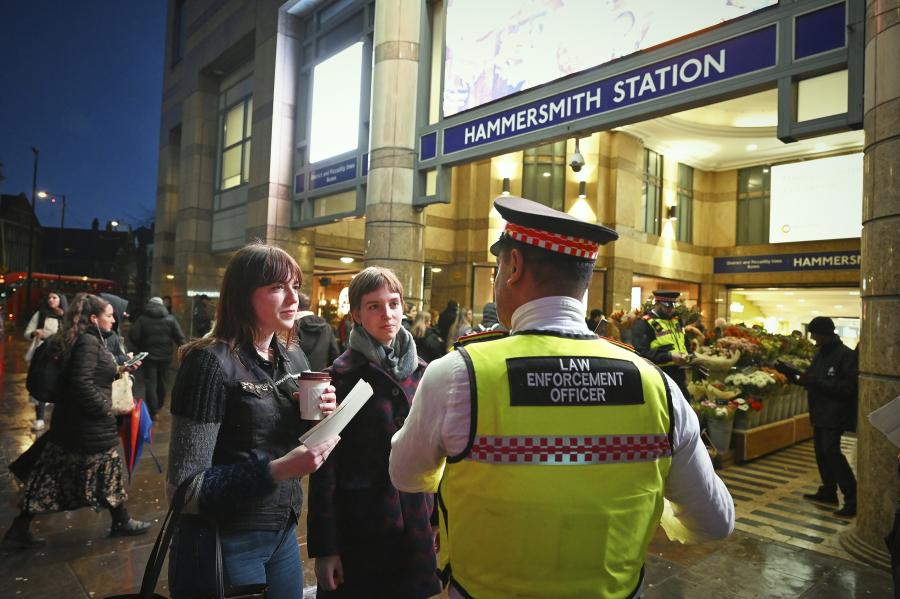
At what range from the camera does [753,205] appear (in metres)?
20.5

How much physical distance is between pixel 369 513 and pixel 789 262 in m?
20.8

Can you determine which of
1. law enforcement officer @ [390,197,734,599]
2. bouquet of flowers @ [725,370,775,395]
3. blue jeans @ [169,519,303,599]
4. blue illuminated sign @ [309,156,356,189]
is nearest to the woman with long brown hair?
blue jeans @ [169,519,303,599]

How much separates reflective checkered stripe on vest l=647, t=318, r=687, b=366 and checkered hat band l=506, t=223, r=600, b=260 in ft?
20.5

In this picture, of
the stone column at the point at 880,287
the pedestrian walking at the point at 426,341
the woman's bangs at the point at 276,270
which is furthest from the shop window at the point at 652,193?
the woman's bangs at the point at 276,270

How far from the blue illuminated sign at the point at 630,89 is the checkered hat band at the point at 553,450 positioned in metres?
6.00

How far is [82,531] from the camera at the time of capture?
4.80 m

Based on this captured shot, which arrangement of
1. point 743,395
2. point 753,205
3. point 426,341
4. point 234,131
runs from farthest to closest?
point 753,205 < point 234,131 < point 426,341 < point 743,395

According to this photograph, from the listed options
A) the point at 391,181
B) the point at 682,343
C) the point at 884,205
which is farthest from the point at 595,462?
the point at 391,181

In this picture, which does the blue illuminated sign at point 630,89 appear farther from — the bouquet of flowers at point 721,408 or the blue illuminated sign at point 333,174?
the bouquet of flowers at point 721,408

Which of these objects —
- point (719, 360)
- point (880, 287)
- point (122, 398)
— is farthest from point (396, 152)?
point (880, 287)

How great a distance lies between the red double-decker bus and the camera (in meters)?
34.7

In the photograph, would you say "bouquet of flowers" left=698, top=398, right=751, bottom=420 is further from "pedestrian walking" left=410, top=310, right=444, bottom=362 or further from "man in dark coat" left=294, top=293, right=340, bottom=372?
"man in dark coat" left=294, top=293, right=340, bottom=372

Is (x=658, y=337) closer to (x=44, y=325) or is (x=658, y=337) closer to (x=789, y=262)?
(x=44, y=325)

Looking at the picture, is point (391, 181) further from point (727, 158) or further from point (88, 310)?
point (727, 158)
